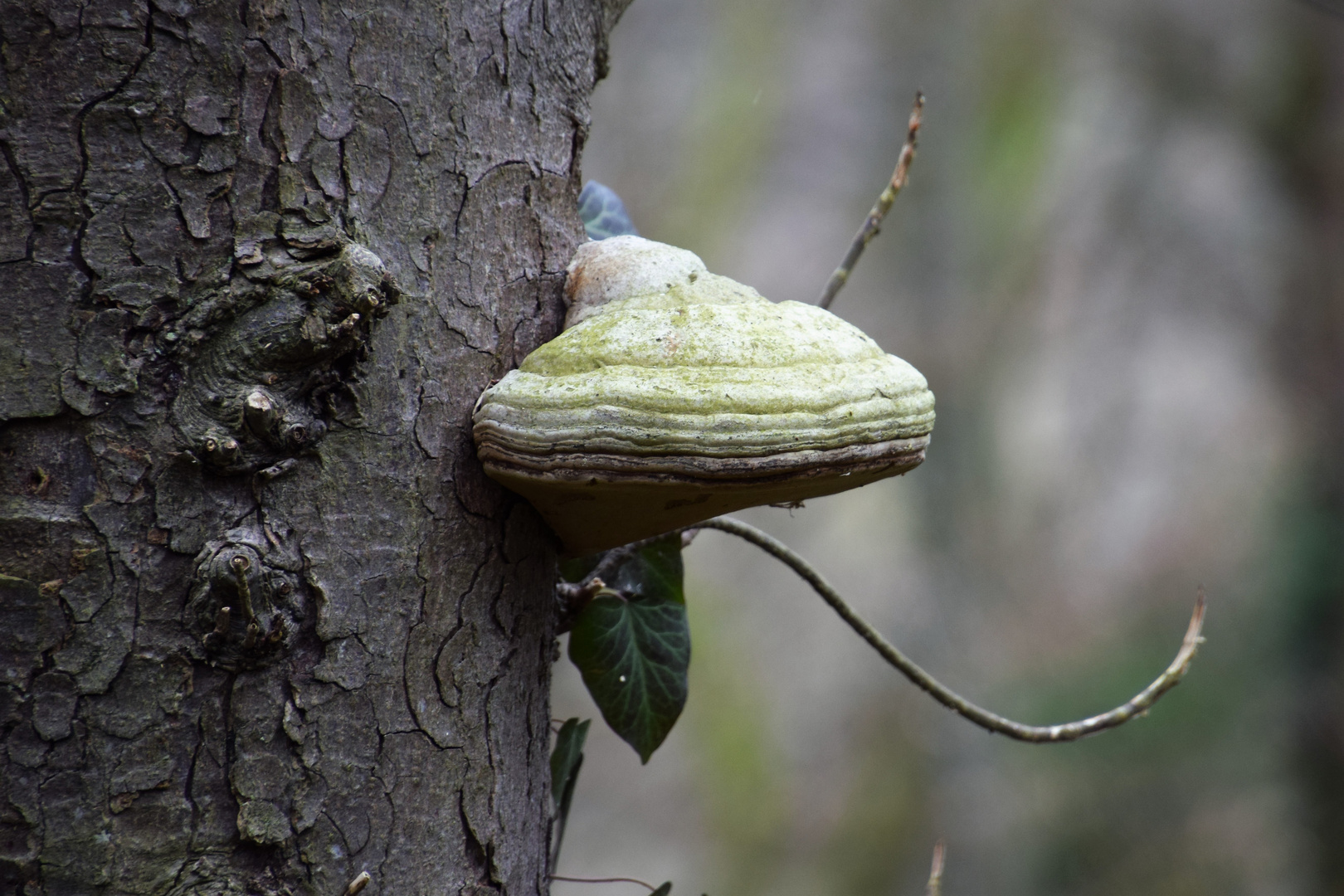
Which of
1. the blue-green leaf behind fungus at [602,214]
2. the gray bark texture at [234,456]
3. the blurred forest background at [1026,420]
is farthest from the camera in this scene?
the blurred forest background at [1026,420]

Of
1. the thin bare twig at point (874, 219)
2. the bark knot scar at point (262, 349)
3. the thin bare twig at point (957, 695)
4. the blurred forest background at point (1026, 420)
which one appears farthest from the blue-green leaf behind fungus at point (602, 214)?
the blurred forest background at point (1026, 420)

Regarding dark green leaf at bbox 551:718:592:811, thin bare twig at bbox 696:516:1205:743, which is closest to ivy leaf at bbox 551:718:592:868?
dark green leaf at bbox 551:718:592:811

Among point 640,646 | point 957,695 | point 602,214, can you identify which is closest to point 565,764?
point 640,646

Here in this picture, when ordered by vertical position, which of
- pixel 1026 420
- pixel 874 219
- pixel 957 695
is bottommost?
pixel 1026 420

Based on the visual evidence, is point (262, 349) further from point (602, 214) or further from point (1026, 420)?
point (1026, 420)

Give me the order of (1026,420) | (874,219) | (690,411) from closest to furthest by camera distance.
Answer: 1. (690,411)
2. (874,219)
3. (1026,420)

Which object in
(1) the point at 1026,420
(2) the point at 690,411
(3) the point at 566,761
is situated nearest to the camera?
(2) the point at 690,411

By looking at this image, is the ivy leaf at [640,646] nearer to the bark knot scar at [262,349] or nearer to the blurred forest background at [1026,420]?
the bark knot scar at [262,349]

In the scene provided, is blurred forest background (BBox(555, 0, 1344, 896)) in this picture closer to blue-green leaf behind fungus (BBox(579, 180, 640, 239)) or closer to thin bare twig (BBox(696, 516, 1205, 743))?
thin bare twig (BBox(696, 516, 1205, 743))
